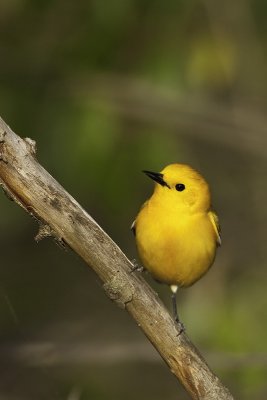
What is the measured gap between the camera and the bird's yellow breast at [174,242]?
5.61 meters

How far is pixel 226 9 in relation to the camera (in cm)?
895

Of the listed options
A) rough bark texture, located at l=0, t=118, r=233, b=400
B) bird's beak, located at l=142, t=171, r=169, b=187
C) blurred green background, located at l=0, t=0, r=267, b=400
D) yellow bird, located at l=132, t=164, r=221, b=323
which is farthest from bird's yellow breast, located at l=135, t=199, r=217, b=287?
rough bark texture, located at l=0, t=118, r=233, b=400

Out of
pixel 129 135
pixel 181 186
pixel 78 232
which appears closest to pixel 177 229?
pixel 181 186

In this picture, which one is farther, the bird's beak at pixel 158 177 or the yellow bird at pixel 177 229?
the bird's beak at pixel 158 177

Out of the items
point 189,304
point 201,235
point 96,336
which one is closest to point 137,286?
point 201,235

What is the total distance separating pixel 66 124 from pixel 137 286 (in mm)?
3139

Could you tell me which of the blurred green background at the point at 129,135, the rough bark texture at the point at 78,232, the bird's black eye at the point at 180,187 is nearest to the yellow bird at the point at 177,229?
the bird's black eye at the point at 180,187

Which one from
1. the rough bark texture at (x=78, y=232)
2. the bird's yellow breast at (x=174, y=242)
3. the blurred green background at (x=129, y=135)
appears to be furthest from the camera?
the blurred green background at (x=129, y=135)

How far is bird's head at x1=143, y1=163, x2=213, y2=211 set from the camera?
230 inches

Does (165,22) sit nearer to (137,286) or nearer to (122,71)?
(122,71)

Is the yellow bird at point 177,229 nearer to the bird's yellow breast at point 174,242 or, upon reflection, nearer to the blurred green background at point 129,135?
the bird's yellow breast at point 174,242

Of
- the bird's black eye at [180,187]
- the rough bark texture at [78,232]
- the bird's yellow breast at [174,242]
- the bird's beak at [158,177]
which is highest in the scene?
the bird's black eye at [180,187]

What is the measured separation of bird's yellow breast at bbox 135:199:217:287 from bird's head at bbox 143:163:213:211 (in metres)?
0.07

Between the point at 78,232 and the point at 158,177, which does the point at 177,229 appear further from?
the point at 78,232
